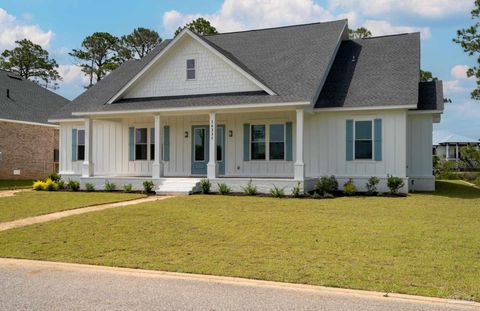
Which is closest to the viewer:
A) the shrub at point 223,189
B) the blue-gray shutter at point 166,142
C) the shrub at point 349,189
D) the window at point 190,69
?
the shrub at point 349,189

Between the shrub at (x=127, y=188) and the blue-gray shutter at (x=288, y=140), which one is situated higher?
the blue-gray shutter at (x=288, y=140)

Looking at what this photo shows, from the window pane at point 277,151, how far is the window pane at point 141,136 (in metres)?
6.54

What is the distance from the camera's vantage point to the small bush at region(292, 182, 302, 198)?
1680 centimetres

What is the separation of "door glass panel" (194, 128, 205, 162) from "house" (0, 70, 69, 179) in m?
13.8

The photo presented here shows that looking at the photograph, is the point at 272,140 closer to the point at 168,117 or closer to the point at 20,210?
the point at 168,117

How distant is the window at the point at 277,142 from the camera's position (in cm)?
1997

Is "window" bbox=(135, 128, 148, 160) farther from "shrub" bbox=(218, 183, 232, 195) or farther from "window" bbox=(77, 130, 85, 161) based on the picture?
"shrub" bbox=(218, 183, 232, 195)

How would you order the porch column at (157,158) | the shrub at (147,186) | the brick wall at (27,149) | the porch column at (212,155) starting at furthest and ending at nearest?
1. the brick wall at (27,149)
2. the porch column at (157,158)
3. the shrub at (147,186)
4. the porch column at (212,155)

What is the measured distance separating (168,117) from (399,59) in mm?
10719

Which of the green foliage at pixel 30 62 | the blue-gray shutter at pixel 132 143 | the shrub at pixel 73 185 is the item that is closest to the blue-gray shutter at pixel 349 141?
the blue-gray shutter at pixel 132 143

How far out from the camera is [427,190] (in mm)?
19359

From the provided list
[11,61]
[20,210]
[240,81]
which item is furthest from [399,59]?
[11,61]

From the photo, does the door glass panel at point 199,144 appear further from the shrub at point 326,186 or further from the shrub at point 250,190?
the shrub at point 326,186

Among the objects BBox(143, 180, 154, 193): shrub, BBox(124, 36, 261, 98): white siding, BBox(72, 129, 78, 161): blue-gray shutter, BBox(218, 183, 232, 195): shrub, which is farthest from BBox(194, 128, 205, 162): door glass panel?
BBox(72, 129, 78, 161): blue-gray shutter
